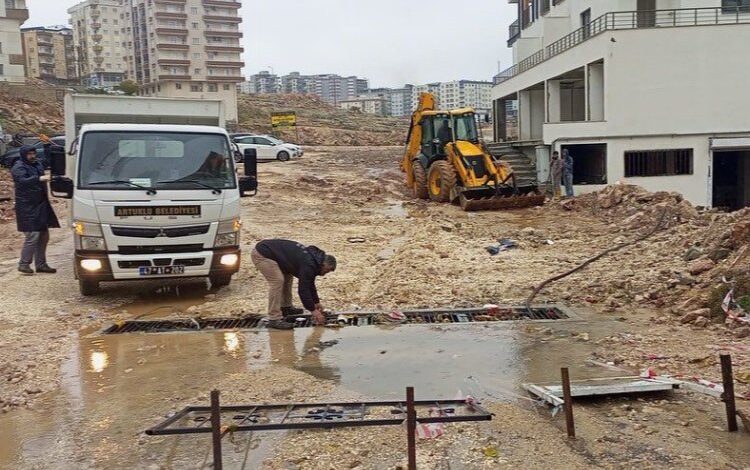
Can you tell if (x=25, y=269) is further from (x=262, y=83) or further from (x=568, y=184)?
(x=262, y=83)

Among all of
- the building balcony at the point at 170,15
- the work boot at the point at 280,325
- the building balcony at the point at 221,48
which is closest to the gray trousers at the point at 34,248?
the work boot at the point at 280,325

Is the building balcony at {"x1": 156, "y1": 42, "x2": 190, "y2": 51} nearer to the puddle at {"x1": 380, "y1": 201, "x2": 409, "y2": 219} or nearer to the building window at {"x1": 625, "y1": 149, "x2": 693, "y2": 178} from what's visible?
the puddle at {"x1": 380, "y1": 201, "x2": 409, "y2": 219}

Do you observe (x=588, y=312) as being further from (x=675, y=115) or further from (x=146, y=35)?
(x=146, y=35)

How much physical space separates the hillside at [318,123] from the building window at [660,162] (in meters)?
32.5

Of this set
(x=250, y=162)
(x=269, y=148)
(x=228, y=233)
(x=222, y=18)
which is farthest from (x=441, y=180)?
(x=222, y=18)

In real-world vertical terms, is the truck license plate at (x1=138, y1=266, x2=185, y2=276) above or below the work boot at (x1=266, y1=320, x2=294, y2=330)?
above

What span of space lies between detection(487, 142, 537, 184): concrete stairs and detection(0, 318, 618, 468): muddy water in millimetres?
18862

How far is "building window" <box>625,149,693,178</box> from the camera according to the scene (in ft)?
76.4

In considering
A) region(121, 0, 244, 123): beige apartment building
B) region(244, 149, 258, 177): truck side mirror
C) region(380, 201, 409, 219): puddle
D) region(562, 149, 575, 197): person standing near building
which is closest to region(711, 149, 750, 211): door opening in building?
region(562, 149, 575, 197): person standing near building

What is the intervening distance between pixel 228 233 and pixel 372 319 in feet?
8.03

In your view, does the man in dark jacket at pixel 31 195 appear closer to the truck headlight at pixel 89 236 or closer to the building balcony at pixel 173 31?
the truck headlight at pixel 89 236

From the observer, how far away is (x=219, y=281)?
32.8ft

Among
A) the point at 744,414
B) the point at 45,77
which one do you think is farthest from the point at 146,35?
the point at 744,414

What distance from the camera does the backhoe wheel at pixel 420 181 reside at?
21719 millimetres
